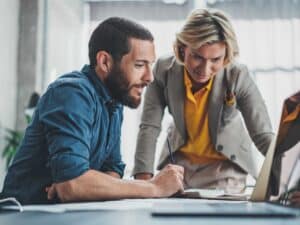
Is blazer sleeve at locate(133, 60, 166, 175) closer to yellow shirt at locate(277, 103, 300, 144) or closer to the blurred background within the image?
yellow shirt at locate(277, 103, 300, 144)

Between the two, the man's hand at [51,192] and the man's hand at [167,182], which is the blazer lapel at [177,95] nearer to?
the man's hand at [167,182]

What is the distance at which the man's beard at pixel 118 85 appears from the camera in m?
1.43

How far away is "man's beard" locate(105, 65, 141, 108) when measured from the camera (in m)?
1.43

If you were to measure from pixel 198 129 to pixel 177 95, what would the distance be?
0.44ft

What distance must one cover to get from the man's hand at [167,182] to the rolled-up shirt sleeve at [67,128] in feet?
0.62

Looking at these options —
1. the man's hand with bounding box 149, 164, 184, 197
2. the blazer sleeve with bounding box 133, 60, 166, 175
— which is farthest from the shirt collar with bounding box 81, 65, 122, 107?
the blazer sleeve with bounding box 133, 60, 166, 175

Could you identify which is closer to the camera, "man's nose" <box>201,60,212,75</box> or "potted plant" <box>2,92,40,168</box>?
"man's nose" <box>201,60,212,75</box>

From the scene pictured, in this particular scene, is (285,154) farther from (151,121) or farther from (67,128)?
(151,121)

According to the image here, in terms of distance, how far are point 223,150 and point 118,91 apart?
0.53 m

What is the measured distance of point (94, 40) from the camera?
56.7 inches

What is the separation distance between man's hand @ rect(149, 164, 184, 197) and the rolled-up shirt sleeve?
188mm

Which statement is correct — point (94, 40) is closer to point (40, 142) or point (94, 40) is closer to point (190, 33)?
point (40, 142)

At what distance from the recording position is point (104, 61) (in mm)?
1428

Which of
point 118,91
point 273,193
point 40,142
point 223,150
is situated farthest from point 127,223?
point 223,150
